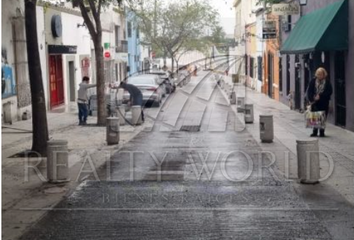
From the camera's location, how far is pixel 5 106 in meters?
21.3

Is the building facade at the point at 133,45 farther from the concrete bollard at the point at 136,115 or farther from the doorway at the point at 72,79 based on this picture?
the concrete bollard at the point at 136,115

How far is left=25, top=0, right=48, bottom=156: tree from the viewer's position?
42.0ft

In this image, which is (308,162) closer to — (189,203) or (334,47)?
(189,203)

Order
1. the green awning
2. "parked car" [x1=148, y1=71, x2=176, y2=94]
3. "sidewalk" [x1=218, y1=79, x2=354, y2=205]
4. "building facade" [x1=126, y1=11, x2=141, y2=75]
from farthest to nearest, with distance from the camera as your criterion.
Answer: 1. "building facade" [x1=126, y1=11, x2=141, y2=75]
2. "parked car" [x1=148, y1=71, x2=176, y2=94]
3. the green awning
4. "sidewalk" [x1=218, y1=79, x2=354, y2=205]

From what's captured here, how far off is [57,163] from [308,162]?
3.89 metres

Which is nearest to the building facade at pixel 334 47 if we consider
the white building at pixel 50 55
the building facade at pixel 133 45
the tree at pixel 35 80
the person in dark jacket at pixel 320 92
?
the person in dark jacket at pixel 320 92

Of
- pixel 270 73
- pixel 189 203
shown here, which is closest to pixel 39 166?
pixel 189 203

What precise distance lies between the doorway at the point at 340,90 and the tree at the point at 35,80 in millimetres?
8816

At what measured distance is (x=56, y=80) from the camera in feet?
97.1

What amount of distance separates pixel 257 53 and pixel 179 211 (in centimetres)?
3590

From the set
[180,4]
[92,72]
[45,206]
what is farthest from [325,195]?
[180,4]

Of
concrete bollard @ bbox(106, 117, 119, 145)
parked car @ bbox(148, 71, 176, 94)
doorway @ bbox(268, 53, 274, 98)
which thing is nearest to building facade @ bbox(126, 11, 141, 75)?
parked car @ bbox(148, 71, 176, 94)

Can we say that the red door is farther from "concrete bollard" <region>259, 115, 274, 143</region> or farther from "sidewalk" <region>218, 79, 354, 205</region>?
"concrete bollard" <region>259, 115, 274, 143</region>

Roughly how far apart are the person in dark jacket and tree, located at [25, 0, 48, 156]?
6.46 meters
